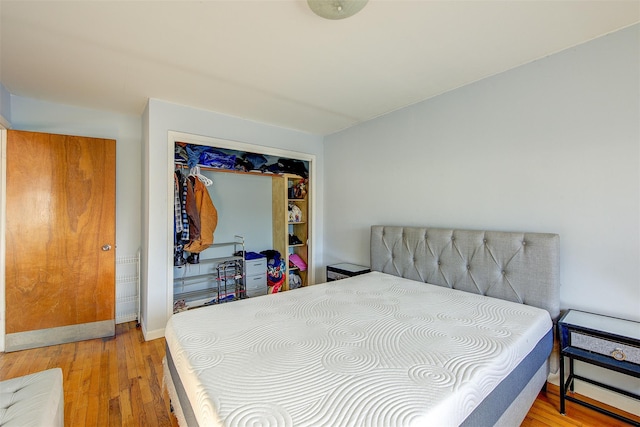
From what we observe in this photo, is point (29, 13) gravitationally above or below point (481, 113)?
above

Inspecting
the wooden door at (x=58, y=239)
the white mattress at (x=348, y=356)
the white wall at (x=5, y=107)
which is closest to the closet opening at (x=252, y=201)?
the wooden door at (x=58, y=239)

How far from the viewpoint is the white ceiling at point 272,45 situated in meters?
1.43

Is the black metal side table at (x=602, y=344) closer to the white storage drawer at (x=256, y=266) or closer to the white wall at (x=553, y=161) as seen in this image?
the white wall at (x=553, y=161)

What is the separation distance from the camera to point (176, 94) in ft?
8.04

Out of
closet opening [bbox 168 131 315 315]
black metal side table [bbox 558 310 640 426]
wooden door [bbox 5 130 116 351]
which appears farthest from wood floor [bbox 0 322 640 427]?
closet opening [bbox 168 131 315 315]

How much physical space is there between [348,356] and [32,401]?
1.30m

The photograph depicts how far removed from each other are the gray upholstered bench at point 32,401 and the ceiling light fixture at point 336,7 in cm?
209

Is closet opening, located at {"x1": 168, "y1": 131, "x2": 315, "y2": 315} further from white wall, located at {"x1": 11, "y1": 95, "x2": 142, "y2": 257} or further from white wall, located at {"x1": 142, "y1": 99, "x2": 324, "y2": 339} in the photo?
white wall, located at {"x1": 11, "y1": 95, "x2": 142, "y2": 257}

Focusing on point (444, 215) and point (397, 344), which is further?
point (444, 215)

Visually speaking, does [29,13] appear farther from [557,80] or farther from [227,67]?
[557,80]

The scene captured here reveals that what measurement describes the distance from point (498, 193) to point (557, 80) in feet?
2.69

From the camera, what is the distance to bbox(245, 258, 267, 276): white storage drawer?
3.40 meters

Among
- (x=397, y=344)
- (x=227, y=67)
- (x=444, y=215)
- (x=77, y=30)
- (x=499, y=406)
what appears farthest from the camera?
(x=444, y=215)

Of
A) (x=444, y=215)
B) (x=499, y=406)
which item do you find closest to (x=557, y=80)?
(x=444, y=215)
